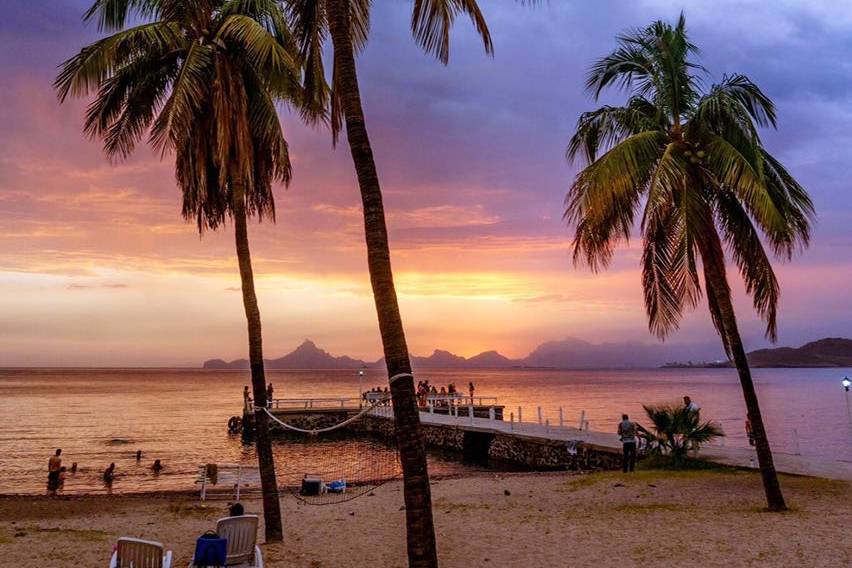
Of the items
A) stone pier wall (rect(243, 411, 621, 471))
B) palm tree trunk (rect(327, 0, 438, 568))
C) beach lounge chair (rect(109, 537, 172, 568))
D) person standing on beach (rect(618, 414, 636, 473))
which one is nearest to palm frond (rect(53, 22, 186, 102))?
palm tree trunk (rect(327, 0, 438, 568))

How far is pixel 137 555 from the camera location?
8.15 meters

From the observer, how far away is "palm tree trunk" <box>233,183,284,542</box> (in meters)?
11.9

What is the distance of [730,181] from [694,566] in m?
7.66

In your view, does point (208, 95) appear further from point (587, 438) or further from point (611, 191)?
point (587, 438)

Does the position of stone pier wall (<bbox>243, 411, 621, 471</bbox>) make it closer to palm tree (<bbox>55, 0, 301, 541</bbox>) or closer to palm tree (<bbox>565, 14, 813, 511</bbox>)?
palm tree (<bbox>565, 14, 813, 511</bbox>)

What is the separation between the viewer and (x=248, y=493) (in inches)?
795

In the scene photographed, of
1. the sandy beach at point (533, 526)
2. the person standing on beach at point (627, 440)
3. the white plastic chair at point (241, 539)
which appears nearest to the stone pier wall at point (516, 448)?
the person standing on beach at point (627, 440)

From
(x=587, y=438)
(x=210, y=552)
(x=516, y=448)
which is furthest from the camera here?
(x=516, y=448)

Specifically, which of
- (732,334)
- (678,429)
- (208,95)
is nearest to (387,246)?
(208,95)

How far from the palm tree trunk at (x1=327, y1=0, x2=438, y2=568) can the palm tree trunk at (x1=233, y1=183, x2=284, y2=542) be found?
497 centimetres

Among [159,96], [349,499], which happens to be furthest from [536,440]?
[159,96]

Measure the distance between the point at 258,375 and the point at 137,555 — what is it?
14.4 feet

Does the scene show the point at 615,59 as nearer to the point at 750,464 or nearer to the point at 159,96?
the point at 159,96

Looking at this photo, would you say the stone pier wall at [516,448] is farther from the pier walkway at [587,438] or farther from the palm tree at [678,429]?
the palm tree at [678,429]
